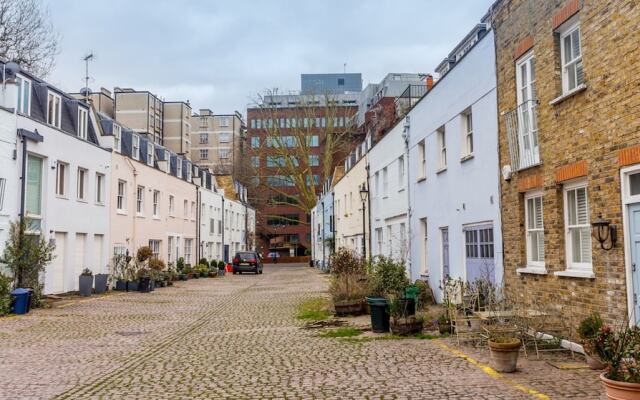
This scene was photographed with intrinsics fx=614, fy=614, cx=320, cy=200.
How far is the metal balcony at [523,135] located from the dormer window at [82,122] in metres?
17.7

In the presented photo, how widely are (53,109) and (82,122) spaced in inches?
98.0

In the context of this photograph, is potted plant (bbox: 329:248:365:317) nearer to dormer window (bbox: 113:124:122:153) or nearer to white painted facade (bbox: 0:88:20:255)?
white painted facade (bbox: 0:88:20:255)

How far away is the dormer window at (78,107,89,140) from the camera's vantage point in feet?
78.5

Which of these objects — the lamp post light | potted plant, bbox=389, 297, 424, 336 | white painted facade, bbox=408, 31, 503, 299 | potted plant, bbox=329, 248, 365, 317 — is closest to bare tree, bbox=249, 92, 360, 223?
the lamp post light

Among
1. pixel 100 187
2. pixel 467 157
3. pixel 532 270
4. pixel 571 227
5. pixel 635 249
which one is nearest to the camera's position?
pixel 635 249

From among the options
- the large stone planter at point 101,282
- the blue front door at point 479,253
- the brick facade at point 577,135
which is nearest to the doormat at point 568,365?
the brick facade at point 577,135

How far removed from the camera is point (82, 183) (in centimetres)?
2411

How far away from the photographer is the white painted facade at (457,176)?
1284 centimetres

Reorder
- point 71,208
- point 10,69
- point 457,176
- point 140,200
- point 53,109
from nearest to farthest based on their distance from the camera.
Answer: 1. point 457,176
2. point 10,69
3. point 53,109
4. point 71,208
5. point 140,200

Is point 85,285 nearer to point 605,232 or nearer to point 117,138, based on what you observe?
point 117,138

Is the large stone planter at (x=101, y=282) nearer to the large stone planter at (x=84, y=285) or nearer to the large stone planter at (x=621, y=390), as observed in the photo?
the large stone planter at (x=84, y=285)

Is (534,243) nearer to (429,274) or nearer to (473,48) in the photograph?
(473,48)

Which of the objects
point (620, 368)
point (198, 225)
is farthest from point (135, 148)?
point (620, 368)

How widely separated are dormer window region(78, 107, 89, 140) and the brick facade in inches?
692
